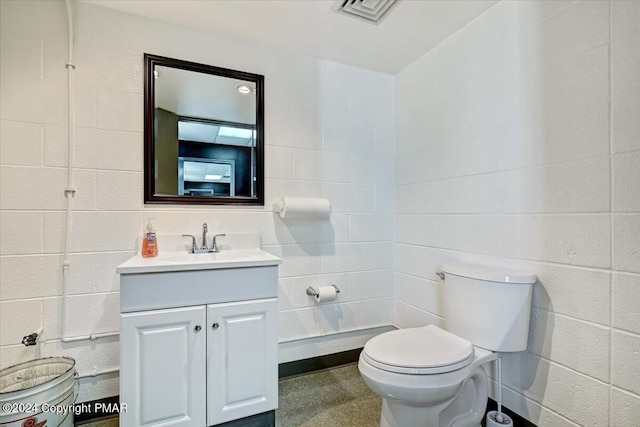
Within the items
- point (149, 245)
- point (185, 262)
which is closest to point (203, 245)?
point (149, 245)

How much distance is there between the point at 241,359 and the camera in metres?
1.42

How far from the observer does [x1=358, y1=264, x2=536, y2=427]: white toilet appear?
1.21 meters

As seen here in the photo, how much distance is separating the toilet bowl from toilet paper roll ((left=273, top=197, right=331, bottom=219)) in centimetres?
84

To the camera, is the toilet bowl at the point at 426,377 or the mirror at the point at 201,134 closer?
the toilet bowl at the point at 426,377

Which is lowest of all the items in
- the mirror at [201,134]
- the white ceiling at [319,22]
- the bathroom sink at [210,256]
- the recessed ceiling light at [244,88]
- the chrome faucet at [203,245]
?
the bathroom sink at [210,256]

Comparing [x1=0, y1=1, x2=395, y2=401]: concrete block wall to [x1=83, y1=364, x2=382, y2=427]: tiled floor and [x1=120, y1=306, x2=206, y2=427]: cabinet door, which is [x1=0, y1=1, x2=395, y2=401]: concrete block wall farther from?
[x1=120, y1=306, x2=206, y2=427]: cabinet door

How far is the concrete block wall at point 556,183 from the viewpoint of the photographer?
3.68 ft

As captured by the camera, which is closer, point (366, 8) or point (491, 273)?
point (491, 273)

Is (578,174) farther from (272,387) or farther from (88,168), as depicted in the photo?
(88,168)

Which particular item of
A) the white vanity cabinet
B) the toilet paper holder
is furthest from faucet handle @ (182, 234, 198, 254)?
the toilet paper holder

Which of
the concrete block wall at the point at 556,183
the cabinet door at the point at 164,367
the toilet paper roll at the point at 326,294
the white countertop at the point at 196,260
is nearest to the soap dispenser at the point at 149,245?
the white countertop at the point at 196,260

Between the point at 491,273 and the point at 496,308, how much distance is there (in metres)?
0.16

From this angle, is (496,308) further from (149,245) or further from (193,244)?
(149,245)

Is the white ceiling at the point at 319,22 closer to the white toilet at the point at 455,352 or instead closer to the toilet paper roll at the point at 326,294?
the white toilet at the point at 455,352
